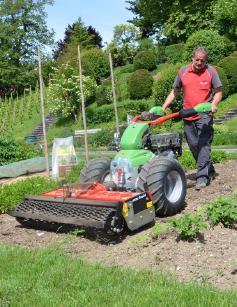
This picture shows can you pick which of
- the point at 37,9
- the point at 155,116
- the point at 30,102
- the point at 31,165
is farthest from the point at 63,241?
the point at 37,9

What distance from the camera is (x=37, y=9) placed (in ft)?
193

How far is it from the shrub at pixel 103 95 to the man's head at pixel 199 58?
23.5 m

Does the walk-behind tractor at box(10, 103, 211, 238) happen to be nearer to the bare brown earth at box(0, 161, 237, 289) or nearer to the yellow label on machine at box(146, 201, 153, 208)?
the yellow label on machine at box(146, 201, 153, 208)

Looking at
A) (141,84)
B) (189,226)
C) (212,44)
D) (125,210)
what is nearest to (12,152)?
(125,210)

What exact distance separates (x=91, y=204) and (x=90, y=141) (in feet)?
54.5

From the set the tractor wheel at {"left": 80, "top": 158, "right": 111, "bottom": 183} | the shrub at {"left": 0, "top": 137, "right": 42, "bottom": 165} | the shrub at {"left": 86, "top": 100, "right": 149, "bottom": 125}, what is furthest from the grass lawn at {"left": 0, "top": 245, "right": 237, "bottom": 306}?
the shrub at {"left": 86, "top": 100, "right": 149, "bottom": 125}

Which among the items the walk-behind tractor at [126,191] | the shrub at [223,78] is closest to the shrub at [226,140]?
the shrub at [223,78]

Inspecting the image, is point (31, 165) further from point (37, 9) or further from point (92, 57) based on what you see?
A: point (37, 9)

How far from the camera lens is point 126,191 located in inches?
244

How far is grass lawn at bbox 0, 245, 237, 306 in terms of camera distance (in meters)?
3.72

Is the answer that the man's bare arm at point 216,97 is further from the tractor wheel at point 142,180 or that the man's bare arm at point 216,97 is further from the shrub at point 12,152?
the shrub at point 12,152

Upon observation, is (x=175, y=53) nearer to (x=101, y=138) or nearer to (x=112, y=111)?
(x=112, y=111)

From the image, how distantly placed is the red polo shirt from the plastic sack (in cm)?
417

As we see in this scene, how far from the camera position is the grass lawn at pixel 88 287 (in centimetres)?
372
